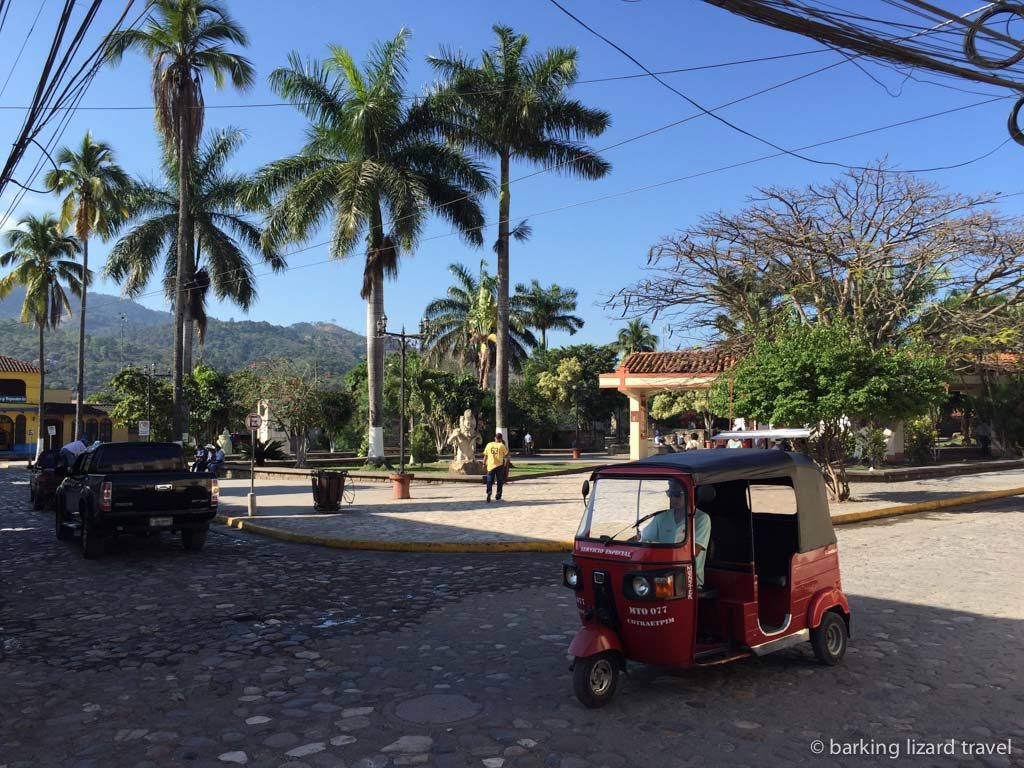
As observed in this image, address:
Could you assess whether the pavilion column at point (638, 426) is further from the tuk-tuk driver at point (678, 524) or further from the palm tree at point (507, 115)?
the tuk-tuk driver at point (678, 524)

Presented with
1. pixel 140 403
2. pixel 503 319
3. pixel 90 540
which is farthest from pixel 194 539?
pixel 140 403

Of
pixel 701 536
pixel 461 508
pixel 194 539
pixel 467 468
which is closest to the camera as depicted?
pixel 701 536

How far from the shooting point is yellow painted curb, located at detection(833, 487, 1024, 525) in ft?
50.6

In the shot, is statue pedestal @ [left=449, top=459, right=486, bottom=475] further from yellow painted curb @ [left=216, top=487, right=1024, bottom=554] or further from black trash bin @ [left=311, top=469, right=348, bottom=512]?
yellow painted curb @ [left=216, top=487, right=1024, bottom=554]

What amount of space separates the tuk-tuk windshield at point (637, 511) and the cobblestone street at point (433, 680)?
3.64 ft

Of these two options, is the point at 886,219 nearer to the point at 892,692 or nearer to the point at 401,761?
the point at 892,692

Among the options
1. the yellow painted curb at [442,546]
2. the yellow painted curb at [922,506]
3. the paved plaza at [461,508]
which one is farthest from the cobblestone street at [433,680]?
the yellow painted curb at [922,506]

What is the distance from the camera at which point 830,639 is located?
619cm

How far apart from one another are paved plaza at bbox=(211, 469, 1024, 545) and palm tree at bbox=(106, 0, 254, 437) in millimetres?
6592

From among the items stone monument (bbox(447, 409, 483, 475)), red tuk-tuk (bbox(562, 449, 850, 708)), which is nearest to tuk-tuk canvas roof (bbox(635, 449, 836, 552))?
red tuk-tuk (bbox(562, 449, 850, 708))

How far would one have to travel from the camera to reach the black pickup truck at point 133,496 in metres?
11.4

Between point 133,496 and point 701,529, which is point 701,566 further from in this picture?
point 133,496

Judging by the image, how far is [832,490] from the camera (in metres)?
18.9

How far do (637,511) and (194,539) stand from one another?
29.9 ft
